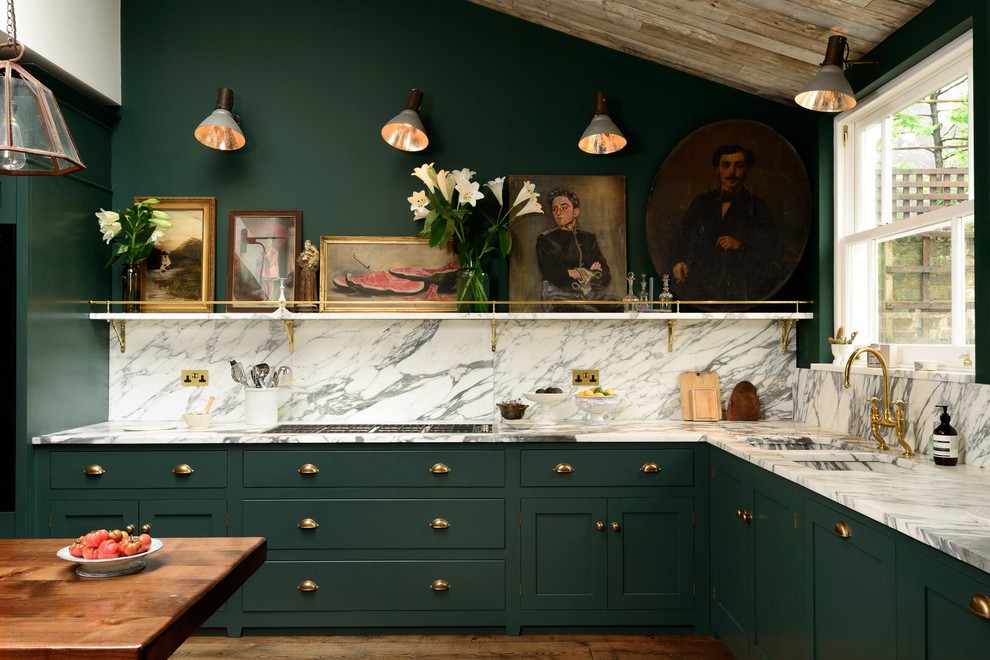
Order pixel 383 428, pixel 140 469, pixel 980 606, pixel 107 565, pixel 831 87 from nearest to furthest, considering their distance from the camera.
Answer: pixel 980 606
pixel 107 565
pixel 831 87
pixel 140 469
pixel 383 428

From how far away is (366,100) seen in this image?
4047mm

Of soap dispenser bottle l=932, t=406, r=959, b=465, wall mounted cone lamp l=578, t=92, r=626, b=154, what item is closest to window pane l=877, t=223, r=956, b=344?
soap dispenser bottle l=932, t=406, r=959, b=465

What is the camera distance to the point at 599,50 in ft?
13.3

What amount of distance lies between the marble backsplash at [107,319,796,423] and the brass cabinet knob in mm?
2505

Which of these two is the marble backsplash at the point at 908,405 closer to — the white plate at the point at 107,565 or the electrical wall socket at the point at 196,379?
the white plate at the point at 107,565

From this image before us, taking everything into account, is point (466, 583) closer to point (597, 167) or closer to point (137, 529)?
point (137, 529)

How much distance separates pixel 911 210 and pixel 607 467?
5.56 feet

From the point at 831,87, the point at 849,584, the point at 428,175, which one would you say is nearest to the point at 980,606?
the point at 849,584

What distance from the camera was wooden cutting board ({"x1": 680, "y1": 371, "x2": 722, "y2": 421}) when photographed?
12.9 ft

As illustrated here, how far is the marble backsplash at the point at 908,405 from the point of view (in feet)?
8.40

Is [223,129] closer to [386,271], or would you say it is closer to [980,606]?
[386,271]

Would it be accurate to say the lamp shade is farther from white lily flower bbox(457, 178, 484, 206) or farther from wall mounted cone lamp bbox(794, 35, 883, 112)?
wall mounted cone lamp bbox(794, 35, 883, 112)

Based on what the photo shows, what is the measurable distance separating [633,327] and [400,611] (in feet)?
6.07

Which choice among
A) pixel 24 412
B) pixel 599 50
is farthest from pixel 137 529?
pixel 599 50
